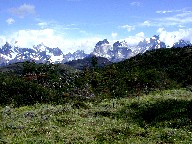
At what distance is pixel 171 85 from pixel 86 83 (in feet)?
52.2

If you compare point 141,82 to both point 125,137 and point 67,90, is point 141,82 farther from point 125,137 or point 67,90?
point 125,137

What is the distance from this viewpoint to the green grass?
29.4 meters

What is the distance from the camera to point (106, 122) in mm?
35938

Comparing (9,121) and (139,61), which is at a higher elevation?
(139,61)

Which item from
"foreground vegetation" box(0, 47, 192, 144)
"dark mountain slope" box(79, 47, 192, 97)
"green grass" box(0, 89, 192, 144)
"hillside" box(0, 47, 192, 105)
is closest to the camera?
"green grass" box(0, 89, 192, 144)

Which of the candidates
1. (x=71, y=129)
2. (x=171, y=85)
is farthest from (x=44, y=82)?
(x=71, y=129)

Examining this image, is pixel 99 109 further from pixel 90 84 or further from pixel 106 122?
pixel 90 84

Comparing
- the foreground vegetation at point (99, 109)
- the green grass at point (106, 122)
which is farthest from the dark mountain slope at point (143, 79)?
the green grass at point (106, 122)

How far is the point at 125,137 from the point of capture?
2997cm

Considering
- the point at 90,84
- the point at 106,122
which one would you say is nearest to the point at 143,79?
the point at 90,84

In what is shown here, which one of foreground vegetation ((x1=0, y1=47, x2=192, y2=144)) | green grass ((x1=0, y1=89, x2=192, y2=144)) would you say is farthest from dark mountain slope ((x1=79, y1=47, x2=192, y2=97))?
green grass ((x1=0, y1=89, x2=192, y2=144))

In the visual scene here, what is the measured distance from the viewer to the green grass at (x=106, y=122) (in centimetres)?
2942

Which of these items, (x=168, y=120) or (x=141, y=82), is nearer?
(x=168, y=120)

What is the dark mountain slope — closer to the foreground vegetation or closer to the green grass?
the foreground vegetation
